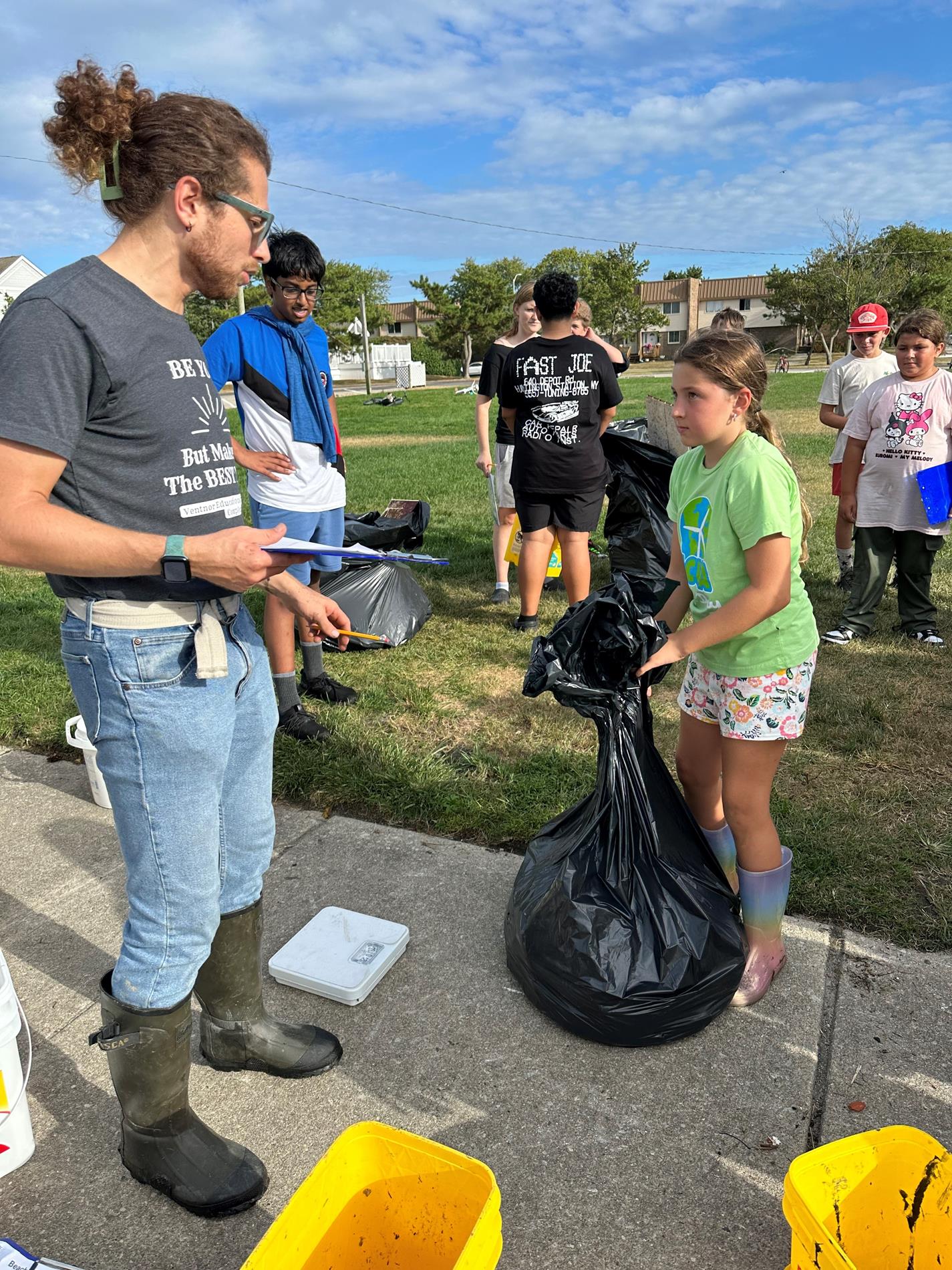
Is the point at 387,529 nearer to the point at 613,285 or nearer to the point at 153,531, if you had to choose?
the point at 153,531

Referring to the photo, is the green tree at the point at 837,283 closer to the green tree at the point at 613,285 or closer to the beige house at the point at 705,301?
the green tree at the point at 613,285

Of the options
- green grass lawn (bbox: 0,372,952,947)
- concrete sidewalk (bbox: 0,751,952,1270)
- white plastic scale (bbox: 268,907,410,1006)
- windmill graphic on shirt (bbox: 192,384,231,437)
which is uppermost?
windmill graphic on shirt (bbox: 192,384,231,437)

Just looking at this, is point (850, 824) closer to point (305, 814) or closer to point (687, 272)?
point (305, 814)

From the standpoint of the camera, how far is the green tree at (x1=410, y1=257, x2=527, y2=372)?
A: 4906cm

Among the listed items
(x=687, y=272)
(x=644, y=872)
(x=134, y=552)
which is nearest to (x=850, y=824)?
(x=644, y=872)

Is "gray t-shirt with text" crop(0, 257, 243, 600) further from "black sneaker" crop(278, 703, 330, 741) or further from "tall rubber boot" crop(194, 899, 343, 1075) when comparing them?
"black sneaker" crop(278, 703, 330, 741)

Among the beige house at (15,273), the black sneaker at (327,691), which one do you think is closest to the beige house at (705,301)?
the beige house at (15,273)

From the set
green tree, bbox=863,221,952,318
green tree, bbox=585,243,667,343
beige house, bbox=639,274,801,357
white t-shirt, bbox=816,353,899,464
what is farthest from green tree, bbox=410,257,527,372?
white t-shirt, bbox=816,353,899,464

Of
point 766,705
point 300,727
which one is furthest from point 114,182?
point 300,727

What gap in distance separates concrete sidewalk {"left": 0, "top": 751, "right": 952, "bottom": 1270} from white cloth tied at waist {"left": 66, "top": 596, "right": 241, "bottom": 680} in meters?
1.09

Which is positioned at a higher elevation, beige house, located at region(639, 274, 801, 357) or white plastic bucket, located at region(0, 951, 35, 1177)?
beige house, located at region(639, 274, 801, 357)

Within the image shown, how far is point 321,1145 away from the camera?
1894 millimetres

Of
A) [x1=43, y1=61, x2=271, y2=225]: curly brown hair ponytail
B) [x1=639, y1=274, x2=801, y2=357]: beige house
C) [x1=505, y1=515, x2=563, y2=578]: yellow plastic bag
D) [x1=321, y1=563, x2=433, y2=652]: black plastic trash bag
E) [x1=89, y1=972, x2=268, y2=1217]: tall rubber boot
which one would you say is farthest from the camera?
[x1=639, y1=274, x2=801, y2=357]: beige house

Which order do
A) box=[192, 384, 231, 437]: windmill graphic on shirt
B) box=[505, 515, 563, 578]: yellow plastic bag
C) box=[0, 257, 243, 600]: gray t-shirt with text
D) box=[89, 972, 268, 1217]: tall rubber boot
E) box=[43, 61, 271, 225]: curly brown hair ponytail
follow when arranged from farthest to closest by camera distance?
box=[505, 515, 563, 578]: yellow plastic bag
box=[89, 972, 268, 1217]: tall rubber boot
box=[192, 384, 231, 437]: windmill graphic on shirt
box=[43, 61, 271, 225]: curly brown hair ponytail
box=[0, 257, 243, 600]: gray t-shirt with text
